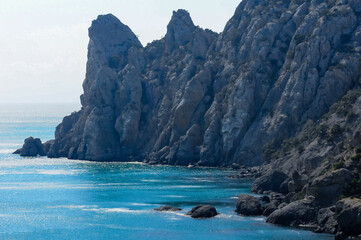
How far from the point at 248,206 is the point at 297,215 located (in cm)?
1017

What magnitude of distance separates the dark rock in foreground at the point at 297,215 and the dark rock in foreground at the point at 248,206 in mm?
6745

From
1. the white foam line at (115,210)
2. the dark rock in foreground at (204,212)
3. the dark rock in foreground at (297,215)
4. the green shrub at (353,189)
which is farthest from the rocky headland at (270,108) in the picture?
the white foam line at (115,210)

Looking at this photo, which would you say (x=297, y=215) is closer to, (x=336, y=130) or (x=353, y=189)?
(x=353, y=189)

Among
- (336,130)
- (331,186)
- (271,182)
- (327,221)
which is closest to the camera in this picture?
(327,221)

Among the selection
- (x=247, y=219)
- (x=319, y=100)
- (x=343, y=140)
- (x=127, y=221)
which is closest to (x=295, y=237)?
(x=247, y=219)

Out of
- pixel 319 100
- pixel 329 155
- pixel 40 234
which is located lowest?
pixel 40 234

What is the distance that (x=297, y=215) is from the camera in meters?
93.9

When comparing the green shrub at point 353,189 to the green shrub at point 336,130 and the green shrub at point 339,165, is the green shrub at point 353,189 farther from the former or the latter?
the green shrub at point 336,130

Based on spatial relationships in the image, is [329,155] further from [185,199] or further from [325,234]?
[325,234]

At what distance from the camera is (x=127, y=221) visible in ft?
333

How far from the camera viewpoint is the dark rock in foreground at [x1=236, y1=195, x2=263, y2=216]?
4026 inches

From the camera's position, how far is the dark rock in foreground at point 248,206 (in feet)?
335

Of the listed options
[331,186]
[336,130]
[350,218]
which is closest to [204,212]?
[331,186]

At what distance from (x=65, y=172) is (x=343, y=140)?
67317 mm
